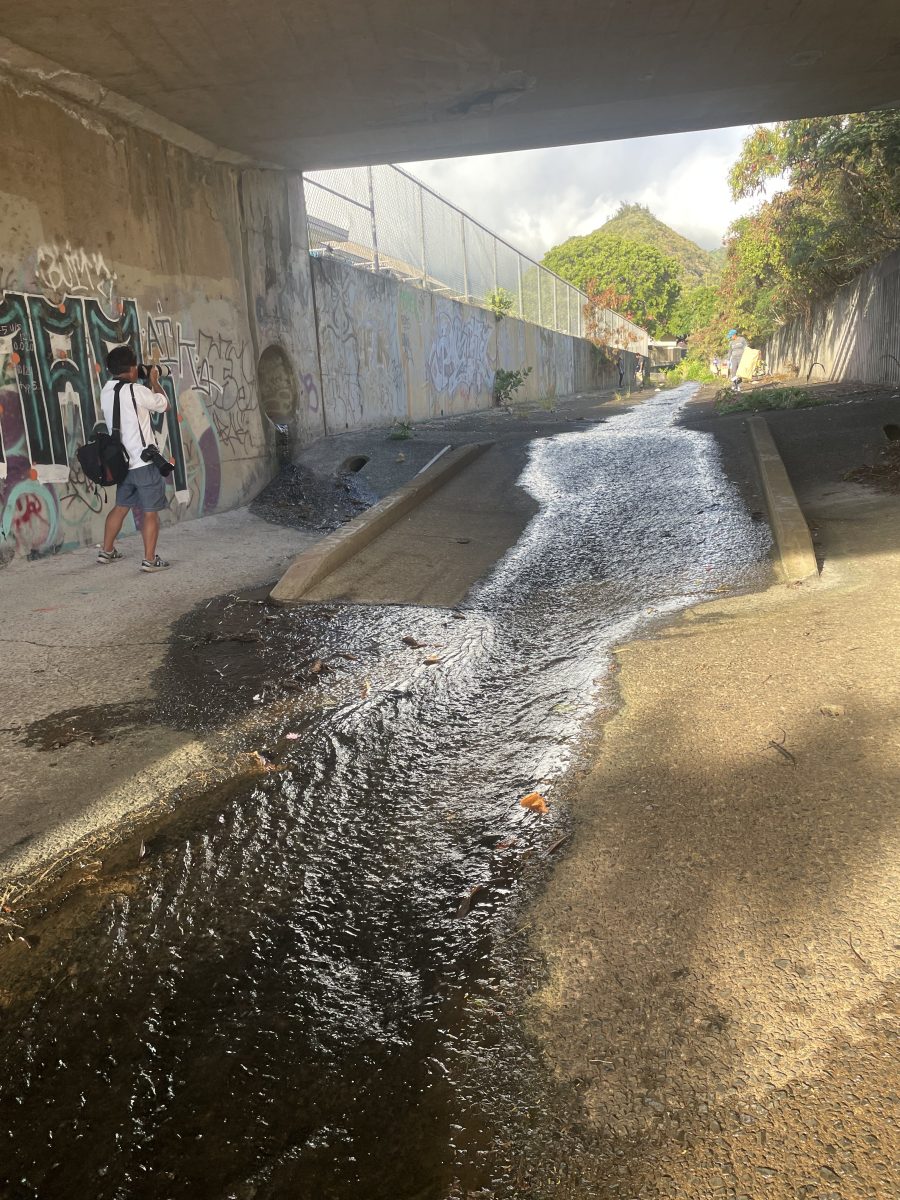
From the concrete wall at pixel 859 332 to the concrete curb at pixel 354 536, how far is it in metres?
10.6

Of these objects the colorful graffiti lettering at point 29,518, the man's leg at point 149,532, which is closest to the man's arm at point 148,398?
the man's leg at point 149,532

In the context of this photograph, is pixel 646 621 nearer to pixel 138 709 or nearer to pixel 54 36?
pixel 138 709

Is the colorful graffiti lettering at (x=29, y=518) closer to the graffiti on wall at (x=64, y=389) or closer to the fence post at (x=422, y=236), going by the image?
the graffiti on wall at (x=64, y=389)

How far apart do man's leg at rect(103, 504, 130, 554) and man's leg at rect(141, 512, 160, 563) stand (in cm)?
27

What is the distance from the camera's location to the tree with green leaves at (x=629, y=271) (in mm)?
79438

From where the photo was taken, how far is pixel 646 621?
497 cm

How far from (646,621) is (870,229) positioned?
51.2ft

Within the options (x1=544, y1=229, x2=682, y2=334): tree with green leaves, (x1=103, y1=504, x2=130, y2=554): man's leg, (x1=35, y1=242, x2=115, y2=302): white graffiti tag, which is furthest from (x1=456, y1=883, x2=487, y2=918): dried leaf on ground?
(x1=544, y1=229, x2=682, y2=334): tree with green leaves

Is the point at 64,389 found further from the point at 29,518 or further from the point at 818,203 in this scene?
the point at 818,203

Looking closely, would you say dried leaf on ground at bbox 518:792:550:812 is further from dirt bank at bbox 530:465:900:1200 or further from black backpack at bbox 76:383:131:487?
black backpack at bbox 76:383:131:487

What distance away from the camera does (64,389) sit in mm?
7035

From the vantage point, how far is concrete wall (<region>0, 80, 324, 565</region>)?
6.55 m

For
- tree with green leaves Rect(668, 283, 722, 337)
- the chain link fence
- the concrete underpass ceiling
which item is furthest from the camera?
tree with green leaves Rect(668, 283, 722, 337)

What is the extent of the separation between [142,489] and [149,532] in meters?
0.35
